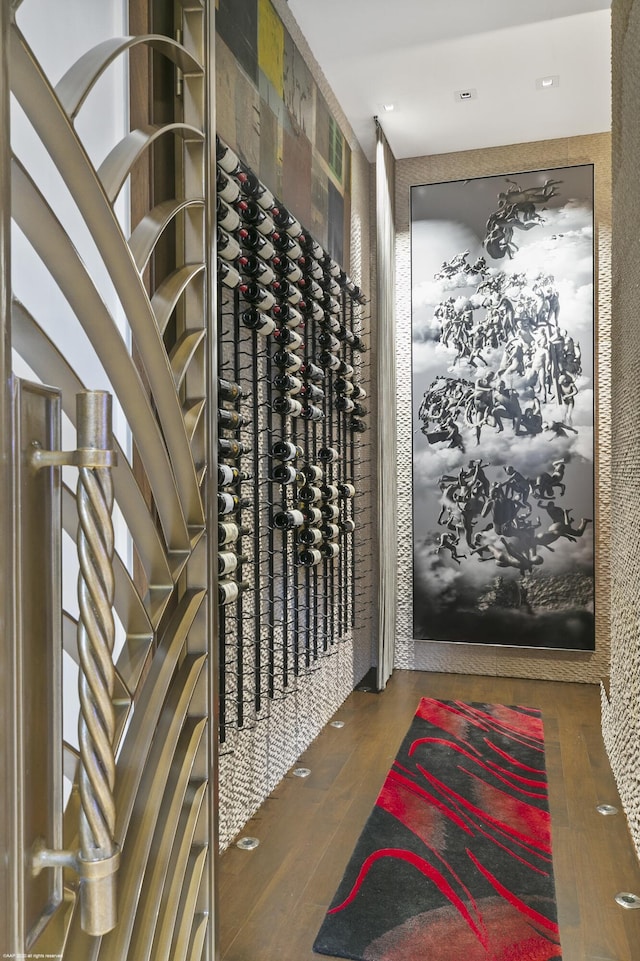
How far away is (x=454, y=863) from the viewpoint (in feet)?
7.11

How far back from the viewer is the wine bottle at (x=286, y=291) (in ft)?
8.72

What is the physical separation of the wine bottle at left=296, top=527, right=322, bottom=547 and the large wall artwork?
5.09 ft

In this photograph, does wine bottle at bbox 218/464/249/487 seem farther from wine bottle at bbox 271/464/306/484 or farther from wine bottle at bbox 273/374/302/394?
wine bottle at bbox 273/374/302/394

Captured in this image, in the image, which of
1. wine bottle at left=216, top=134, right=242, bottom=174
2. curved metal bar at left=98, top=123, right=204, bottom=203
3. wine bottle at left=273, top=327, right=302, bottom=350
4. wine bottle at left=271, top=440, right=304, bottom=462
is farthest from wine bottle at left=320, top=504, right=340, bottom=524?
curved metal bar at left=98, top=123, right=204, bottom=203

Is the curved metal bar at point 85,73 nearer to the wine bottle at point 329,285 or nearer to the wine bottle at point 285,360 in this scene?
the wine bottle at point 285,360

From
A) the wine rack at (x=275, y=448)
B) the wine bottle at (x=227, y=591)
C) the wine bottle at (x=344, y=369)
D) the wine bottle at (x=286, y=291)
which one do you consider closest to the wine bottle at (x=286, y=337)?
the wine rack at (x=275, y=448)

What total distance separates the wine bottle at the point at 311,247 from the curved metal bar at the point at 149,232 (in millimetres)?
1612

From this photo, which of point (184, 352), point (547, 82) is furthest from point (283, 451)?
point (547, 82)

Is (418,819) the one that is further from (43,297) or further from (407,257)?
(407,257)

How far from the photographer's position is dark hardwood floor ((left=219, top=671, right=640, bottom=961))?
183cm

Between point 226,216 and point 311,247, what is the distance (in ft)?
2.81

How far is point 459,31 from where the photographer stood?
3117 mm

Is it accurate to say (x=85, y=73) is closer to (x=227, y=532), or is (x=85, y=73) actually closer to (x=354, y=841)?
(x=227, y=532)

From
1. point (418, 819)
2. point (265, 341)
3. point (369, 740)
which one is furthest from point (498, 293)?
point (418, 819)
